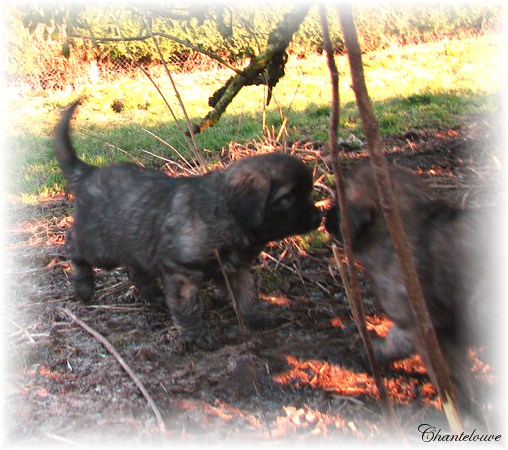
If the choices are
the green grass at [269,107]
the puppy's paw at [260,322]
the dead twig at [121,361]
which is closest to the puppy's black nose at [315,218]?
the puppy's paw at [260,322]

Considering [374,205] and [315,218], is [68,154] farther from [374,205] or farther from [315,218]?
[374,205]

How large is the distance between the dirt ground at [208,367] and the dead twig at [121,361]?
0.06ft

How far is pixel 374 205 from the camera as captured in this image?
3230 mm

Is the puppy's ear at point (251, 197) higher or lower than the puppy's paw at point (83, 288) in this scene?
higher

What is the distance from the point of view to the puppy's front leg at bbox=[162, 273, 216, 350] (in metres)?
3.79

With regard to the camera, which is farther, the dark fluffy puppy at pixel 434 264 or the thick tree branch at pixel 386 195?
the dark fluffy puppy at pixel 434 264

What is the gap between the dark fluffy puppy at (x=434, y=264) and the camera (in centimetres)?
288

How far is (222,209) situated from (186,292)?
538 millimetres

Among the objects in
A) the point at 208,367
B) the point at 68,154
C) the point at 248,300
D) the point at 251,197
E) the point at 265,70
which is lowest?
the point at 208,367

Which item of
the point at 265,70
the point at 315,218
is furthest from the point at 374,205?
the point at 265,70

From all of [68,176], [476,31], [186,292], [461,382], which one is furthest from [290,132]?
[476,31]

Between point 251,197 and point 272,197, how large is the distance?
13 centimetres

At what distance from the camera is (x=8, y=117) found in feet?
35.6

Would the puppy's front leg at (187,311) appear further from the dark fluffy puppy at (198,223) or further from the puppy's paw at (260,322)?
the puppy's paw at (260,322)
